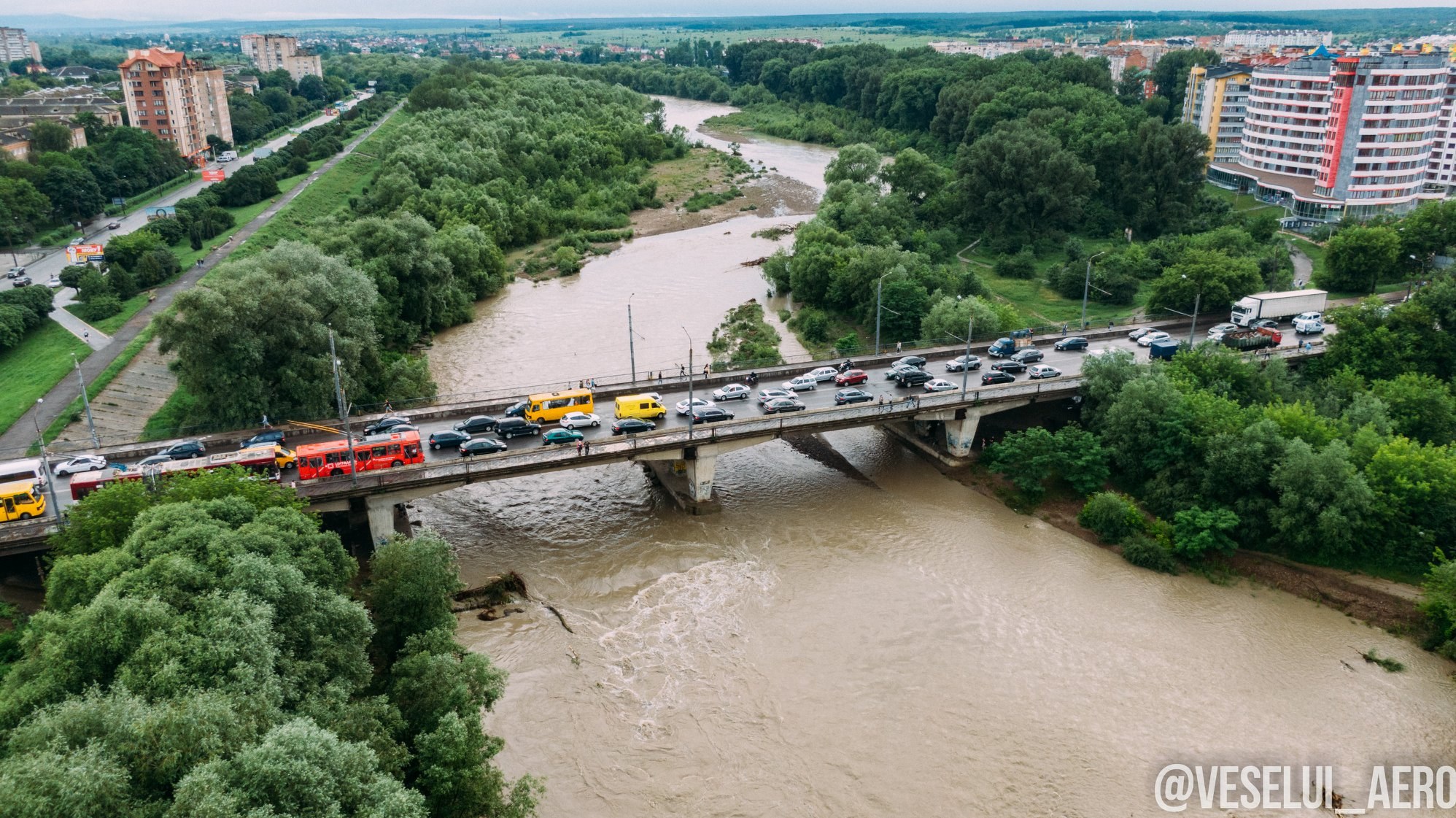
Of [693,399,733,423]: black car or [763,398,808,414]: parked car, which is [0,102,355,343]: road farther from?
[763,398,808,414]: parked car

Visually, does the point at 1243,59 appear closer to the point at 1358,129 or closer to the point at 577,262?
the point at 1358,129

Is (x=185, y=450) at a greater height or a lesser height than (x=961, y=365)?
greater

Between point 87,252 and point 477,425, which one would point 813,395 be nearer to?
point 477,425

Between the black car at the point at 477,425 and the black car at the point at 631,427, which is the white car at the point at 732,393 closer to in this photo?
the black car at the point at 631,427

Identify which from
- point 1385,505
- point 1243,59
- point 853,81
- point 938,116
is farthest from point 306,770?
point 853,81

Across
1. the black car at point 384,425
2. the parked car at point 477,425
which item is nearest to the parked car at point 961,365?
the parked car at point 477,425

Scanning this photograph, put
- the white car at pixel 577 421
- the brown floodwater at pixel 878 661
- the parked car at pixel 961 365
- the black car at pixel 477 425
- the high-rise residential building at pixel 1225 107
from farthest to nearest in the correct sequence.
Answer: the high-rise residential building at pixel 1225 107, the parked car at pixel 961 365, the white car at pixel 577 421, the black car at pixel 477 425, the brown floodwater at pixel 878 661

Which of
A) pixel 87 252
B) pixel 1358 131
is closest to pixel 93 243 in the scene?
pixel 87 252
